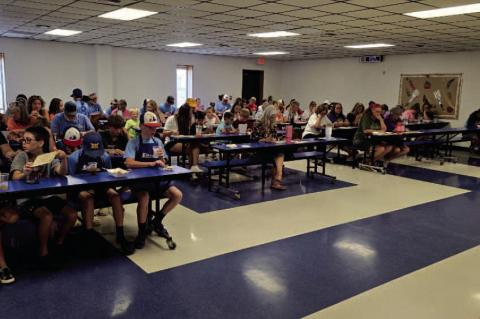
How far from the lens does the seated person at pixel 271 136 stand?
20.3 ft

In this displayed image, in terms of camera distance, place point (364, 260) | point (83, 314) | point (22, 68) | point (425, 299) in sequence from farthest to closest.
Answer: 1. point (22, 68)
2. point (364, 260)
3. point (425, 299)
4. point (83, 314)

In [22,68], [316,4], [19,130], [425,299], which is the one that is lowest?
[425,299]

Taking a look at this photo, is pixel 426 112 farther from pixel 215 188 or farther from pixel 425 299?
pixel 425 299

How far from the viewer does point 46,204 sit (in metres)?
3.40

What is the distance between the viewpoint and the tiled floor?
281 centimetres

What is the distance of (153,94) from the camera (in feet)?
42.3

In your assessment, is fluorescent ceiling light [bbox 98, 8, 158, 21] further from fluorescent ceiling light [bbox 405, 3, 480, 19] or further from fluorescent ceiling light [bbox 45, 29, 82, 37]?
fluorescent ceiling light [bbox 405, 3, 480, 19]

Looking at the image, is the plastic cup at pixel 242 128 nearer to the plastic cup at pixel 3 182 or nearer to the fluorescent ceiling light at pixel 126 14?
the fluorescent ceiling light at pixel 126 14

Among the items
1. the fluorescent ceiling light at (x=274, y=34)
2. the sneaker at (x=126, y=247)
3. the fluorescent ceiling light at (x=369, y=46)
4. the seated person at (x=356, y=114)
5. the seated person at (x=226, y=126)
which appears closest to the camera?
the sneaker at (x=126, y=247)

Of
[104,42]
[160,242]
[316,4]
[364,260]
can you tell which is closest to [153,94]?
[104,42]

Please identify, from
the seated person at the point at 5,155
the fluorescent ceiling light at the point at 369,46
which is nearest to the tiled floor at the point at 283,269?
the seated person at the point at 5,155

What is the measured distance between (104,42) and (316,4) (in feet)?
23.8

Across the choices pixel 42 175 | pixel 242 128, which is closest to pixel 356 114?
pixel 242 128

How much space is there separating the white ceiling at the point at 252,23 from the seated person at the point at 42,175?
9.24 ft
